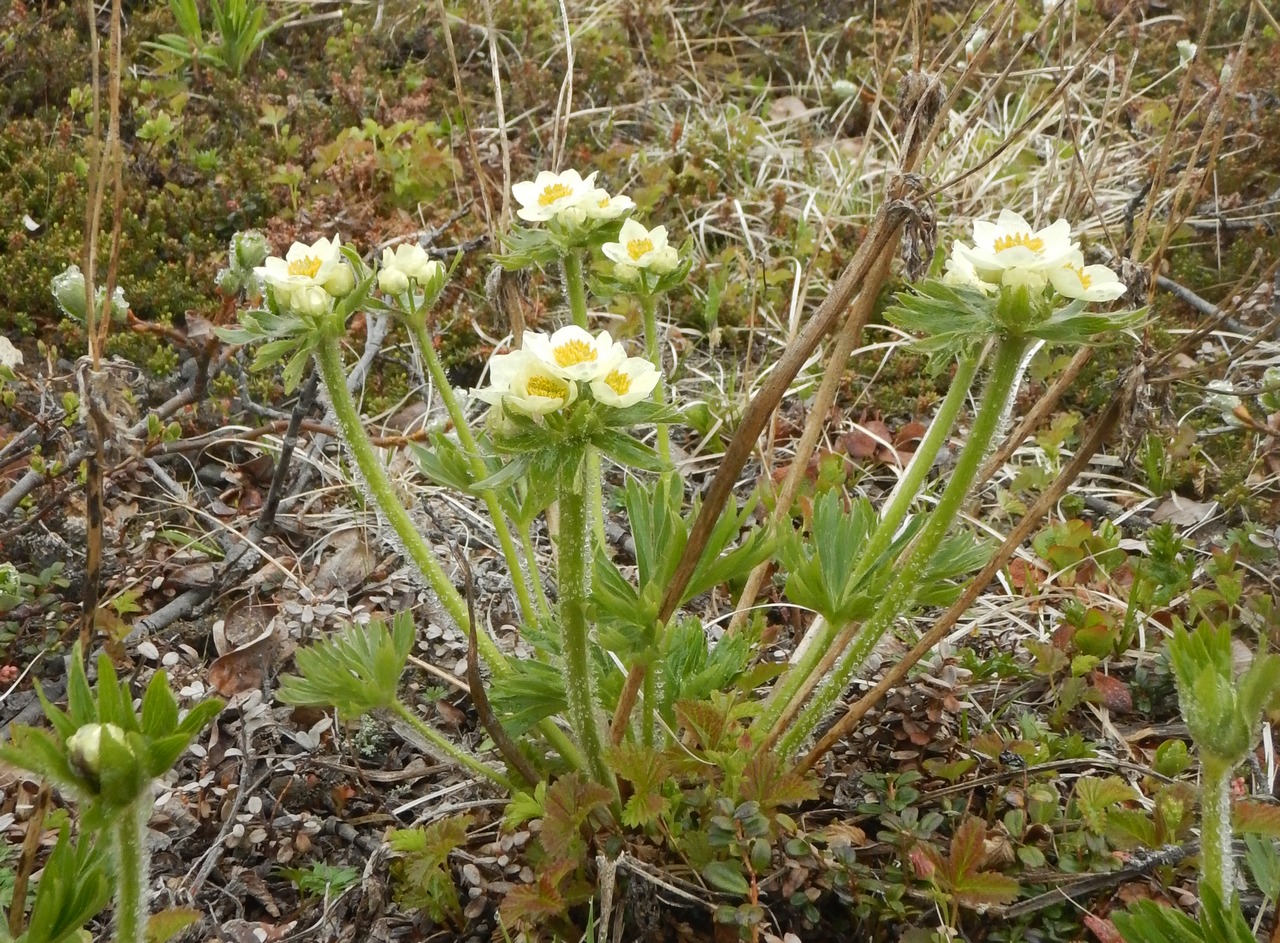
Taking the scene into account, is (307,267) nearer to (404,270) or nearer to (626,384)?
(404,270)

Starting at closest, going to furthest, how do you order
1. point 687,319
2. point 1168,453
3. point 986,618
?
point 986,618 → point 1168,453 → point 687,319

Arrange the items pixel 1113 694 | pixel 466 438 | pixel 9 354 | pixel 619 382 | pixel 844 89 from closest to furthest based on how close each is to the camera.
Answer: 1. pixel 619 382
2. pixel 466 438
3. pixel 1113 694
4. pixel 9 354
5. pixel 844 89

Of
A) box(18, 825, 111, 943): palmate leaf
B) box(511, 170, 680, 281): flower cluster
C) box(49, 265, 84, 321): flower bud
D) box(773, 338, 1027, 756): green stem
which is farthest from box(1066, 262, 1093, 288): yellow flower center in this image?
box(49, 265, 84, 321): flower bud

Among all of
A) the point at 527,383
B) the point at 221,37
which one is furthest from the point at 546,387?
the point at 221,37

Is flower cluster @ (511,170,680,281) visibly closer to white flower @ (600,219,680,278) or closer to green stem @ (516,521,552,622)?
white flower @ (600,219,680,278)

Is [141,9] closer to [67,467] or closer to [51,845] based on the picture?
[67,467]

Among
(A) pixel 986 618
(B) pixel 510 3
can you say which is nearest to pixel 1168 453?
(A) pixel 986 618

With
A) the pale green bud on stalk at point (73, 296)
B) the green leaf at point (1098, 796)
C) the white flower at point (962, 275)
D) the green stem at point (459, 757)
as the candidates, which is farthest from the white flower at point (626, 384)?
the pale green bud on stalk at point (73, 296)
